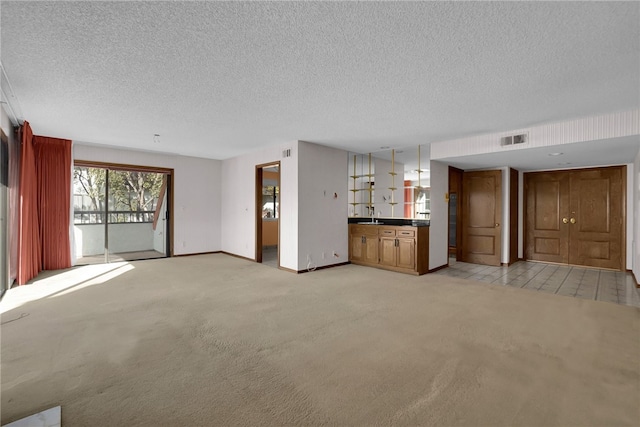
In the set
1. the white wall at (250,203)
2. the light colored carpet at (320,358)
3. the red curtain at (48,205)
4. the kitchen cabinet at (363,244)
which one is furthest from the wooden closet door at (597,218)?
the red curtain at (48,205)

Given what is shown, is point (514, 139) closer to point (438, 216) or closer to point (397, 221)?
point (438, 216)

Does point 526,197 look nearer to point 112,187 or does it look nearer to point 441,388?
point 441,388

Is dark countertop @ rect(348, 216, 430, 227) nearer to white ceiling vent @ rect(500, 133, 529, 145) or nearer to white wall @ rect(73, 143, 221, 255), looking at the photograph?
white ceiling vent @ rect(500, 133, 529, 145)

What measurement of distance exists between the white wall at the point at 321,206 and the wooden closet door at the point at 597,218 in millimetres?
4900

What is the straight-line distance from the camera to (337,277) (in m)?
5.31

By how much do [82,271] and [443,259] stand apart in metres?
7.00

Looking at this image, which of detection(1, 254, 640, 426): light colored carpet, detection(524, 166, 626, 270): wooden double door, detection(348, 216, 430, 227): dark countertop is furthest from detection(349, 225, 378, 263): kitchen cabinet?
detection(524, 166, 626, 270): wooden double door

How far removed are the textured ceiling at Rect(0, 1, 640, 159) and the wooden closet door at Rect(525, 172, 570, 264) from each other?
3.40 metres

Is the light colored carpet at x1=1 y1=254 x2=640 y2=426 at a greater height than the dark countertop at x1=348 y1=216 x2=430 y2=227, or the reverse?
the dark countertop at x1=348 y1=216 x2=430 y2=227

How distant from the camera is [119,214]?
723 centimetres

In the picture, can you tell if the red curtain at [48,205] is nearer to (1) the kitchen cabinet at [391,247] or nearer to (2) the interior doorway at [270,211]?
(2) the interior doorway at [270,211]

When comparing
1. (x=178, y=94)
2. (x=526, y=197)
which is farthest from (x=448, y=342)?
(x=526, y=197)

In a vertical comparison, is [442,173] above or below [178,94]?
below

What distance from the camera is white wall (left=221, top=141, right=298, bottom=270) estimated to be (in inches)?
226
